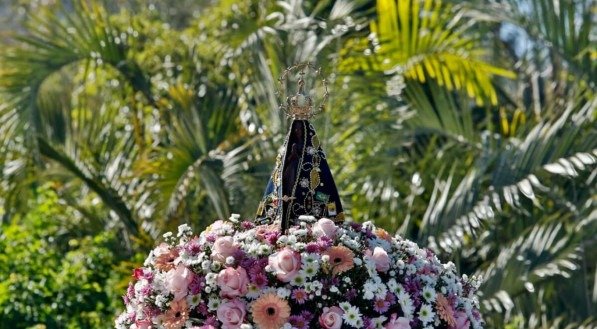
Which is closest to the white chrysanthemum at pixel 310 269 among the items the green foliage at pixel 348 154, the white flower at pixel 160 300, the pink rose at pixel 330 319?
the pink rose at pixel 330 319

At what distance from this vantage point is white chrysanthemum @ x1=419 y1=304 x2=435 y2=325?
173 inches

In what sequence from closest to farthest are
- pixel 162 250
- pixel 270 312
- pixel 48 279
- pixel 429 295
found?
pixel 270 312 → pixel 429 295 → pixel 162 250 → pixel 48 279

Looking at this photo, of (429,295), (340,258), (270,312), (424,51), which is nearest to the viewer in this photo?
(270,312)

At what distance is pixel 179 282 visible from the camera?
4.39 metres

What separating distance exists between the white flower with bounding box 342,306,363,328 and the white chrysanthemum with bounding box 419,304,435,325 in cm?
26

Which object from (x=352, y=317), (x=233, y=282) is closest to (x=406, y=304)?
(x=352, y=317)

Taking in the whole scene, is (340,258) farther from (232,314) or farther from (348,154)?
(348,154)

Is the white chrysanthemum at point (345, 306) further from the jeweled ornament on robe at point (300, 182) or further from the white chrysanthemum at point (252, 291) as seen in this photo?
the jeweled ornament on robe at point (300, 182)

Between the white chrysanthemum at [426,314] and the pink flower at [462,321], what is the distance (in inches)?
5.8

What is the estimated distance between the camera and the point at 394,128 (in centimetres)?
766

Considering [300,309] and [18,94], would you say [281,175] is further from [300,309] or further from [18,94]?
[18,94]

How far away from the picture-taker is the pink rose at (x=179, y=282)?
14.4ft

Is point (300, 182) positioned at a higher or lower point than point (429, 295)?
higher

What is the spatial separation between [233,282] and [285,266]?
19cm
